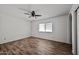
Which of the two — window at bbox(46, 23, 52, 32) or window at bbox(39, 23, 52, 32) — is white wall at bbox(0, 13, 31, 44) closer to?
window at bbox(39, 23, 52, 32)

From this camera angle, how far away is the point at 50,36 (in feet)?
5.43

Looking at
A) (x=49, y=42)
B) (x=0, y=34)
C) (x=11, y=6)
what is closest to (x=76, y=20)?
(x=49, y=42)

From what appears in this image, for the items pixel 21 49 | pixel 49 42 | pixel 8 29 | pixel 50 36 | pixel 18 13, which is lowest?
pixel 21 49

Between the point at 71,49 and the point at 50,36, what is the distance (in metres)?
0.45

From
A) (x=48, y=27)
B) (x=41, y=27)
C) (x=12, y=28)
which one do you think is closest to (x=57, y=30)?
(x=48, y=27)

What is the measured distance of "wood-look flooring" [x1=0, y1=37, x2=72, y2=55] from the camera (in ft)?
5.35

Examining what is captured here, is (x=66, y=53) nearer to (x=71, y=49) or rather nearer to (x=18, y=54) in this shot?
(x=71, y=49)

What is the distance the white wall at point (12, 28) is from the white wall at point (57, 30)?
5.3 inches

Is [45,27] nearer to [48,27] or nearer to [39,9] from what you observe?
[48,27]

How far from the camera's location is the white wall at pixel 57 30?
162cm

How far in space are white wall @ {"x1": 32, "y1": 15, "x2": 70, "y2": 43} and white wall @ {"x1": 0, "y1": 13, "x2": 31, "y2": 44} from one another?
0.44ft

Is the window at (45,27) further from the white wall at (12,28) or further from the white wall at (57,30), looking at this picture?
the white wall at (12,28)

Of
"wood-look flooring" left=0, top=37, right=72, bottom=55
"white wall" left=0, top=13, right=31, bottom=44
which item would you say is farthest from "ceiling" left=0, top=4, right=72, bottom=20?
"wood-look flooring" left=0, top=37, right=72, bottom=55

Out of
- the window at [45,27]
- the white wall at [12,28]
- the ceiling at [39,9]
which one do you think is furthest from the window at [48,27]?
the white wall at [12,28]
